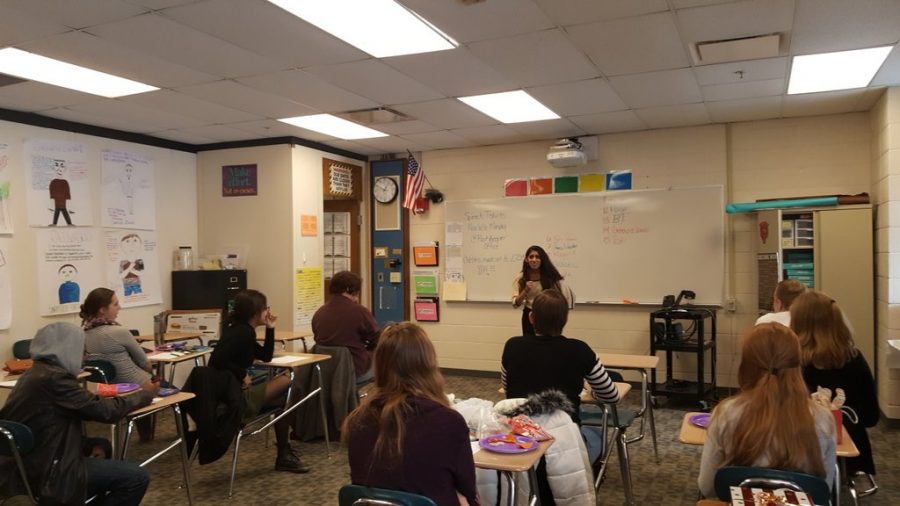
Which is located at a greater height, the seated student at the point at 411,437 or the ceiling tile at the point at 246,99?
the ceiling tile at the point at 246,99

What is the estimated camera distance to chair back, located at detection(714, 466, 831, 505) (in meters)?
1.89

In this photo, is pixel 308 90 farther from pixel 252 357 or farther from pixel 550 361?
pixel 550 361

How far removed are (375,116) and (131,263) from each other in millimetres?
2758

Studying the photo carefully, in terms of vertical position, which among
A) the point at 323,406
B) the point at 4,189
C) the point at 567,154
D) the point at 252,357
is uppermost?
the point at 567,154

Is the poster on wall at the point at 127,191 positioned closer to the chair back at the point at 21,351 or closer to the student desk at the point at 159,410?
the chair back at the point at 21,351

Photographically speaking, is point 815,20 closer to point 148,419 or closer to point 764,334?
point 764,334

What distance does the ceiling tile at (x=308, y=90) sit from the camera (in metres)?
4.28

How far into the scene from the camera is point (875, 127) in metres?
5.29

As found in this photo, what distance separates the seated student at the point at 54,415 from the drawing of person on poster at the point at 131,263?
343cm

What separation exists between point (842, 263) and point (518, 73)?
10.4 ft

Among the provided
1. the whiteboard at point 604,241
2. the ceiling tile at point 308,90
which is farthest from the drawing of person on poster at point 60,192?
the whiteboard at point 604,241

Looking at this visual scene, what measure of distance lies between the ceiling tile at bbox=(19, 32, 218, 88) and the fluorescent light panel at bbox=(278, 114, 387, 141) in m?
1.36

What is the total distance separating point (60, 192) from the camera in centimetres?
539

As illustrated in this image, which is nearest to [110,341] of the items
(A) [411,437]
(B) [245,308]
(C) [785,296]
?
(B) [245,308]
